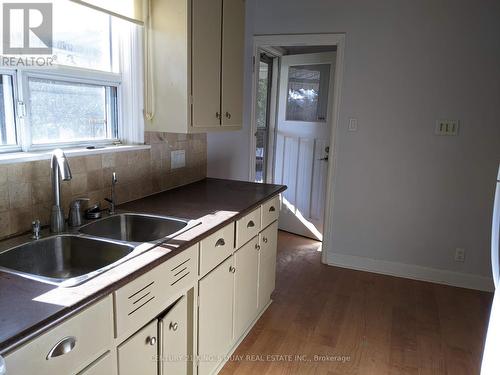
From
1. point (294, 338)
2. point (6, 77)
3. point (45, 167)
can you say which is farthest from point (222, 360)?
point (6, 77)

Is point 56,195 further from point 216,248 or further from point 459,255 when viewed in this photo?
point 459,255

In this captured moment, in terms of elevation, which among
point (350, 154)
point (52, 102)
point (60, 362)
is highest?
point (52, 102)

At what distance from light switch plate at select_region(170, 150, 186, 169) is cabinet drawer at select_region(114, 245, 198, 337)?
966 mm

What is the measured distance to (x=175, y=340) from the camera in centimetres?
152

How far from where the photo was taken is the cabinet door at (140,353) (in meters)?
1.22

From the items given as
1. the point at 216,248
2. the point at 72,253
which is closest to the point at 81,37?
the point at 72,253

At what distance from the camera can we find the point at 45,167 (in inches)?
62.3

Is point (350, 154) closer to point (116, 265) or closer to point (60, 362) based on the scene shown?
point (116, 265)

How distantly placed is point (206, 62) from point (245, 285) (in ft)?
4.25

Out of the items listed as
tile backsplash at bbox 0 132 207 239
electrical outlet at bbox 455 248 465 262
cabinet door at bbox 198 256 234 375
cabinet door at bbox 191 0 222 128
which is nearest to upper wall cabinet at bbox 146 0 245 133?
cabinet door at bbox 191 0 222 128

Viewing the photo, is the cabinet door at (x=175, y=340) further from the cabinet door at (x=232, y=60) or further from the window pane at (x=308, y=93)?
the window pane at (x=308, y=93)

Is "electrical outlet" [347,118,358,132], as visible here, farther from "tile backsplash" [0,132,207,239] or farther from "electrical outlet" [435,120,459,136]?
"tile backsplash" [0,132,207,239]

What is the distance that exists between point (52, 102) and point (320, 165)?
2.84m

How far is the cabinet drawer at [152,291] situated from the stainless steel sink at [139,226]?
0.25 metres
